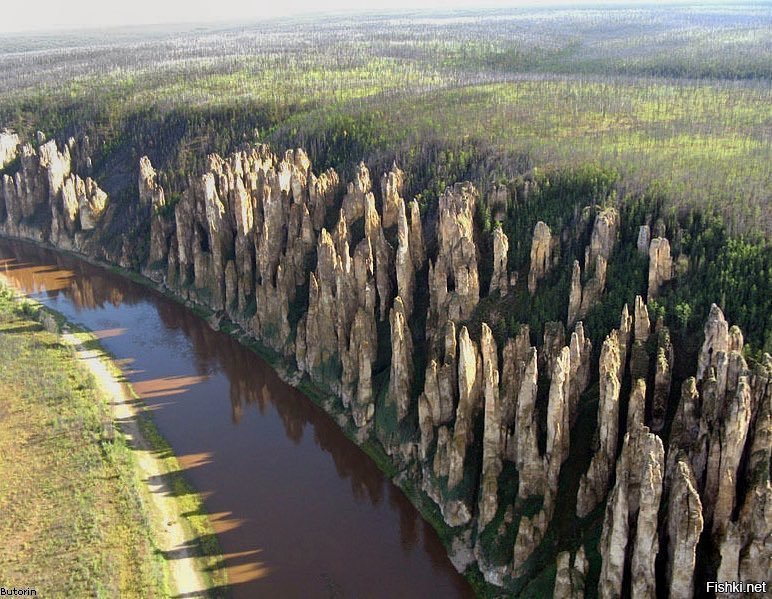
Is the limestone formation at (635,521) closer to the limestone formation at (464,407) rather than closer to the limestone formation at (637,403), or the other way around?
the limestone formation at (637,403)

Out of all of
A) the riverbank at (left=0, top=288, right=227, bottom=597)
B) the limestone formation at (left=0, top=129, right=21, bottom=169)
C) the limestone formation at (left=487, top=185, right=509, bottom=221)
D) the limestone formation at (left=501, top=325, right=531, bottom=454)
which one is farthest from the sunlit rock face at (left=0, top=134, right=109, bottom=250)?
the limestone formation at (left=501, top=325, right=531, bottom=454)

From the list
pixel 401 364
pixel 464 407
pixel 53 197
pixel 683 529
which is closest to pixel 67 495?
pixel 401 364

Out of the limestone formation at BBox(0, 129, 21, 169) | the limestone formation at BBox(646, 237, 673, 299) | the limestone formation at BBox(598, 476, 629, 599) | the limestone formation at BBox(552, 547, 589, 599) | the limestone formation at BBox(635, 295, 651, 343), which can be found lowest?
the limestone formation at BBox(552, 547, 589, 599)

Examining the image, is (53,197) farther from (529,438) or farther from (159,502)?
(529,438)

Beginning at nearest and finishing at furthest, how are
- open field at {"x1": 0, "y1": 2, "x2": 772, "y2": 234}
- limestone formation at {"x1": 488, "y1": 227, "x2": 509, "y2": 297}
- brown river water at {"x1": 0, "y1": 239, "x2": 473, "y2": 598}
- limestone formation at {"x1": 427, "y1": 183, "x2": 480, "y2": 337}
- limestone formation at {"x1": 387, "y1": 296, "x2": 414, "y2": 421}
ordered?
brown river water at {"x1": 0, "y1": 239, "x2": 473, "y2": 598}, limestone formation at {"x1": 387, "y1": 296, "x2": 414, "y2": 421}, limestone formation at {"x1": 427, "y1": 183, "x2": 480, "y2": 337}, limestone formation at {"x1": 488, "y1": 227, "x2": 509, "y2": 297}, open field at {"x1": 0, "y1": 2, "x2": 772, "y2": 234}

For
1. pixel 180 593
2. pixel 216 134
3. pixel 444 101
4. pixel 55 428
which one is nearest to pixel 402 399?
pixel 180 593

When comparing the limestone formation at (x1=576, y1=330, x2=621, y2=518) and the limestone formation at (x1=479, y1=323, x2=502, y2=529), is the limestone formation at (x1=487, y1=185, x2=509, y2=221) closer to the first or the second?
the limestone formation at (x1=479, y1=323, x2=502, y2=529)
